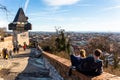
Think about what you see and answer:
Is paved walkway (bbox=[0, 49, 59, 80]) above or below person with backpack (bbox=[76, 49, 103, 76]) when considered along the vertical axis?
below

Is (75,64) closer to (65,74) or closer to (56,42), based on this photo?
(65,74)

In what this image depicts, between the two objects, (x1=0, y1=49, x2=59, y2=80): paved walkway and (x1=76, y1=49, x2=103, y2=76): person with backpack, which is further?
(x1=0, y1=49, x2=59, y2=80): paved walkway

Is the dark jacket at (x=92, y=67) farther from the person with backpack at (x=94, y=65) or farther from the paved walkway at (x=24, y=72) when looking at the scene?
the paved walkway at (x=24, y=72)

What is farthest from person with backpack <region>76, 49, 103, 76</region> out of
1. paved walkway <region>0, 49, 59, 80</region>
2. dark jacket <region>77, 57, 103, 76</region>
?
paved walkway <region>0, 49, 59, 80</region>

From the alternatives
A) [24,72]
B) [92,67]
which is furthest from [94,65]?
[24,72]

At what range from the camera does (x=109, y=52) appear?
28.6 m

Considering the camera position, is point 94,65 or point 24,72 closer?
point 94,65

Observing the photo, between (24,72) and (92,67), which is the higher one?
(92,67)

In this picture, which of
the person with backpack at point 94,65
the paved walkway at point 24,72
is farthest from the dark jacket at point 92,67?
the paved walkway at point 24,72

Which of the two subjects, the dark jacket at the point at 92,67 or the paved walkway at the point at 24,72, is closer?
the dark jacket at the point at 92,67

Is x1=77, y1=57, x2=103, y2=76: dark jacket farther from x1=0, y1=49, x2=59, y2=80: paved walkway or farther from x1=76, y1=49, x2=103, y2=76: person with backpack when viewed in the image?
x1=0, y1=49, x2=59, y2=80: paved walkway

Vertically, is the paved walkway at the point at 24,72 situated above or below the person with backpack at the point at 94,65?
below

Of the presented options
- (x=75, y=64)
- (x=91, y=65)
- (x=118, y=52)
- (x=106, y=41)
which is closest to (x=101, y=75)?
(x=91, y=65)

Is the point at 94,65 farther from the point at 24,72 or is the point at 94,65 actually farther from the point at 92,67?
the point at 24,72
